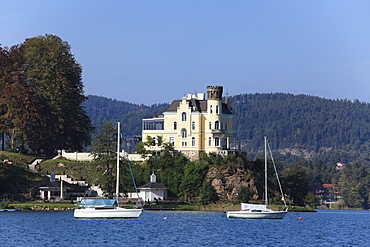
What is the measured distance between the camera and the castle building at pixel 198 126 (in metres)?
105

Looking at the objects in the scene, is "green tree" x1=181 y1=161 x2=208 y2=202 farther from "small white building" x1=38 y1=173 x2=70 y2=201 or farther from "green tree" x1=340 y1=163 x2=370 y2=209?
"green tree" x1=340 y1=163 x2=370 y2=209

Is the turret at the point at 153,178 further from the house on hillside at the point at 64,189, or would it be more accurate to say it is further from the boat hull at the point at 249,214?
the boat hull at the point at 249,214

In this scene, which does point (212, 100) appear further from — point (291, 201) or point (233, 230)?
point (233, 230)

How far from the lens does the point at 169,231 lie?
220 feet

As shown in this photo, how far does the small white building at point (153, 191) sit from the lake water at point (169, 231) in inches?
353

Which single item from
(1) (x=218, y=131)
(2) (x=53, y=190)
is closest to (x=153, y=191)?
(2) (x=53, y=190)

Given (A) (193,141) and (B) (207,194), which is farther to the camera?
(A) (193,141)

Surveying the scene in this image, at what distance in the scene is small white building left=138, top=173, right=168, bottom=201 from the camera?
3816 inches

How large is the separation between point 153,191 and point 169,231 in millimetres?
30764

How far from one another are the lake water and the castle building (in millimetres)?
19540

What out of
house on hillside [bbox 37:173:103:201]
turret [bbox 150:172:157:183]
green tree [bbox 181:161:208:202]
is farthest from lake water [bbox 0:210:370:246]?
green tree [bbox 181:161:208:202]

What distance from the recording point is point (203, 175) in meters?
100

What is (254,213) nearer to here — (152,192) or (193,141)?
(152,192)

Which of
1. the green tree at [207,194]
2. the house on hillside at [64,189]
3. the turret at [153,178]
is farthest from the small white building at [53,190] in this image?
the green tree at [207,194]
